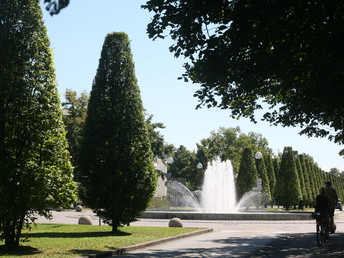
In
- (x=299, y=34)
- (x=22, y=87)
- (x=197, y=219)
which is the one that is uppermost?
(x=299, y=34)

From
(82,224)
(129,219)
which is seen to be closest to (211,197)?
(82,224)

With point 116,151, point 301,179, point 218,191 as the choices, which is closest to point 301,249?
point 116,151

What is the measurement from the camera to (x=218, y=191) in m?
39.0

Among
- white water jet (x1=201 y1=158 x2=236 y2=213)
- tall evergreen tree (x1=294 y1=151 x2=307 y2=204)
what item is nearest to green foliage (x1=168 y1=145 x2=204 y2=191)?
tall evergreen tree (x1=294 y1=151 x2=307 y2=204)

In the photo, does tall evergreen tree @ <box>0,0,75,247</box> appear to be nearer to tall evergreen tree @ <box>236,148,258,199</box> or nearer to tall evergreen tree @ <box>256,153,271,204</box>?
tall evergreen tree @ <box>236,148,258,199</box>

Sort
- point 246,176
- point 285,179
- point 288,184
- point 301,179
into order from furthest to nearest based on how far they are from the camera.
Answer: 1. point 301,179
2. point 246,176
3. point 285,179
4. point 288,184

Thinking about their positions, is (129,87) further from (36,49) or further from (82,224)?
(82,224)

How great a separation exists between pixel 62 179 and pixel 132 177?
576cm

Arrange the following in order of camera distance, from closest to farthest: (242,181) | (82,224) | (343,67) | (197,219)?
(343,67) → (82,224) → (197,219) → (242,181)

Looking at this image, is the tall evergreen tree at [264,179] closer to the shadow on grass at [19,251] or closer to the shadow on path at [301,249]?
the shadow on path at [301,249]

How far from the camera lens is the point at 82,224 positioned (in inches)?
931

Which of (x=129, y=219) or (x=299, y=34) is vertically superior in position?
(x=299, y=34)

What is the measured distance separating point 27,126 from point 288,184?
1525 inches

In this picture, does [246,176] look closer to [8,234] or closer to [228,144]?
[8,234]
